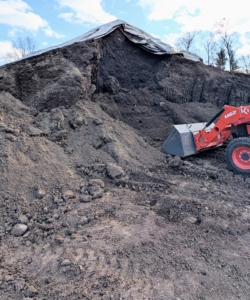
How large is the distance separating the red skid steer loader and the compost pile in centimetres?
28

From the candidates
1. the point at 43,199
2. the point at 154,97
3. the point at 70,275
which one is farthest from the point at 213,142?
the point at 70,275

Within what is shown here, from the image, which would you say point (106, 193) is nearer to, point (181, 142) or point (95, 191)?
point (95, 191)

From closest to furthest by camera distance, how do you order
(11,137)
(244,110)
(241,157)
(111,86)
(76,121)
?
1. (11,137)
2. (244,110)
3. (241,157)
4. (76,121)
5. (111,86)

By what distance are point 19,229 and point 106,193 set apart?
1349mm

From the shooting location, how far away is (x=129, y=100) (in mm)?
7598

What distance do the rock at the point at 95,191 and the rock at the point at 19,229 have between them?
40.6 inches

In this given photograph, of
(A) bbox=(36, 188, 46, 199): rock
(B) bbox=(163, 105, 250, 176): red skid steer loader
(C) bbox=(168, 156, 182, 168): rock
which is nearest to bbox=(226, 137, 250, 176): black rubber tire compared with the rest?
(B) bbox=(163, 105, 250, 176): red skid steer loader

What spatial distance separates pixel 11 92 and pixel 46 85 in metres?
0.72

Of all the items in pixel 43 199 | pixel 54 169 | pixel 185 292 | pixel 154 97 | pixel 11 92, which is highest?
pixel 11 92

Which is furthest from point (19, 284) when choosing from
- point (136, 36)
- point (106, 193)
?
point (136, 36)

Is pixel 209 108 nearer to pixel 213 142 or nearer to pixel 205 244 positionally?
pixel 213 142

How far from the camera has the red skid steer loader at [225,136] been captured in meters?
5.20

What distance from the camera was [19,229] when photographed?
3.25m

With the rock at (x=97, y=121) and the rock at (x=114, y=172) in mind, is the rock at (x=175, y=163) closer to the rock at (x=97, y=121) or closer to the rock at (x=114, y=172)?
the rock at (x=114, y=172)
